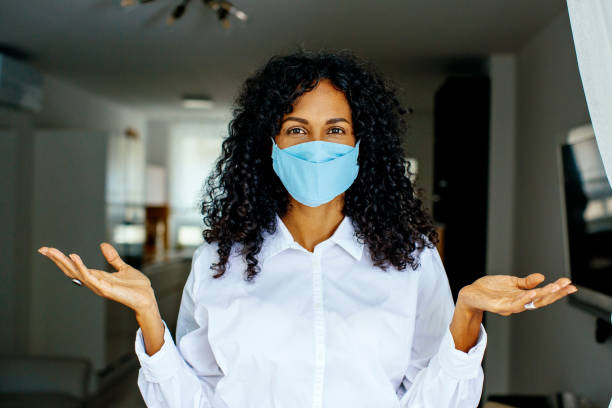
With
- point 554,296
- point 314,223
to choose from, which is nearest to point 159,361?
point 314,223

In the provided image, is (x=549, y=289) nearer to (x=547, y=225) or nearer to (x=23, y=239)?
(x=547, y=225)

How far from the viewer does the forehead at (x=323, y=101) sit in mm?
1308

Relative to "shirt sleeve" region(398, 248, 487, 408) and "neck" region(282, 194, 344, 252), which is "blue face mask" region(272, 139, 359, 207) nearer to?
"neck" region(282, 194, 344, 252)

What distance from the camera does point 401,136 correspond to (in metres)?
1.49

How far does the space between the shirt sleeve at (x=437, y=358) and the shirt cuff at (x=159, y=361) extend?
510 millimetres

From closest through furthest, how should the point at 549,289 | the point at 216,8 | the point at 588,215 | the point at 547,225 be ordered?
the point at 549,289, the point at 588,215, the point at 216,8, the point at 547,225

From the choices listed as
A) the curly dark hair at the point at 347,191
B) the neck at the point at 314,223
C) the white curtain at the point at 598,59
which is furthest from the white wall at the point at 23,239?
the white curtain at the point at 598,59

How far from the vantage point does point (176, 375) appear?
123 centimetres

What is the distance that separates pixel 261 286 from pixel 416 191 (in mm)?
519

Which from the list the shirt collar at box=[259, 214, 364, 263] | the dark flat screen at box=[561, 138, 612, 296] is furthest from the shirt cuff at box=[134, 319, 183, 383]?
the dark flat screen at box=[561, 138, 612, 296]

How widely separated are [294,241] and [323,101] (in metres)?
0.34

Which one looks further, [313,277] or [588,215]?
[588,215]

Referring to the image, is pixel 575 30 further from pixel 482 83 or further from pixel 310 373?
pixel 482 83

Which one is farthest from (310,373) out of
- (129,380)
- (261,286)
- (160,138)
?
(160,138)
